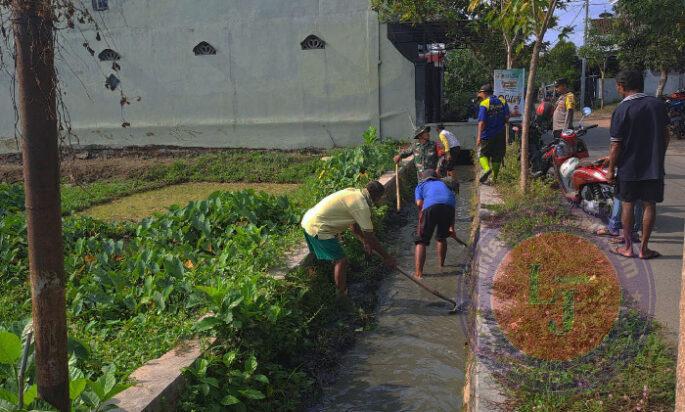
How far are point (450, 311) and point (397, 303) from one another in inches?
23.3

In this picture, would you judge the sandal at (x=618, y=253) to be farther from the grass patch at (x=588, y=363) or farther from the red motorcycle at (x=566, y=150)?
the red motorcycle at (x=566, y=150)

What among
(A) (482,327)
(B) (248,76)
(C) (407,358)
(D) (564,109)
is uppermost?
(B) (248,76)

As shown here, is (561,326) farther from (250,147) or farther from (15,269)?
(250,147)

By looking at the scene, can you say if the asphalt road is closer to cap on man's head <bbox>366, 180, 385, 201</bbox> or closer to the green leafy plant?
cap on man's head <bbox>366, 180, 385, 201</bbox>

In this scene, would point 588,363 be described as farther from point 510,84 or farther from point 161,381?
point 510,84

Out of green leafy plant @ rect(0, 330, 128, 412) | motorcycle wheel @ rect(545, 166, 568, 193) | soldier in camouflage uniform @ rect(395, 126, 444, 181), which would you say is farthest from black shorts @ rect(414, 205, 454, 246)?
green leafy plant @ rect(0, 330, 128, 412)

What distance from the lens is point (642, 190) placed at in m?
5.62

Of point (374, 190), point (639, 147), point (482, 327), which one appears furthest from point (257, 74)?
point (482, 327)

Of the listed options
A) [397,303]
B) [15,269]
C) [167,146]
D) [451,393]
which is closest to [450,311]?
[397,303]

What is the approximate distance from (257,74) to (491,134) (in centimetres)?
864

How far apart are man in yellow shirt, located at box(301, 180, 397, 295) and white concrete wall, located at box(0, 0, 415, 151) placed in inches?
380

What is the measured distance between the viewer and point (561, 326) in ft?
13.6

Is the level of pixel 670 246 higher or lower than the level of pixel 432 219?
lower

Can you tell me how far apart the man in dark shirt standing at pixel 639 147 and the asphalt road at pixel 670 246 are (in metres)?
0.30
